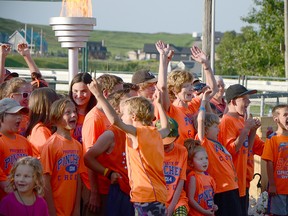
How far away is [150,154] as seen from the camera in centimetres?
725

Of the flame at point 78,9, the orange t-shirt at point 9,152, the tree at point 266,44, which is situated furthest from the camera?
the tree at point 266,44

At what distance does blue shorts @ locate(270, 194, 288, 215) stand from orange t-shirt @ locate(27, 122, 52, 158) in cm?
359

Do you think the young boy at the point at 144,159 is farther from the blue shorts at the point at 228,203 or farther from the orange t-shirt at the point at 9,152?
the blue shorts at the point at 228,203

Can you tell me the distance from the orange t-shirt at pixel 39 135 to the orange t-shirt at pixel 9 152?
12.4 inches

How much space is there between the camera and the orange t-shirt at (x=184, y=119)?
868 centimetres

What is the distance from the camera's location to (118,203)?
7711 mm

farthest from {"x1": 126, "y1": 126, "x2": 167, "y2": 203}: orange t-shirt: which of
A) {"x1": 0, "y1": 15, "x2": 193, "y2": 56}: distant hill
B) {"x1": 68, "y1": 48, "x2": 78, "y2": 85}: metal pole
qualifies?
{"x1": 0, "y1": 15, "x2": 193, "y2": 56}: distant hill

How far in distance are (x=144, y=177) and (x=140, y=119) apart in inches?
19.1

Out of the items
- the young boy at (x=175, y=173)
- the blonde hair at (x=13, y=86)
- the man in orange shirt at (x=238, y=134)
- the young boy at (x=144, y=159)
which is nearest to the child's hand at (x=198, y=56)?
the man in orange shirt at (x=238, y=134)

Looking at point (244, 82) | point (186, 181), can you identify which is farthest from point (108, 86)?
point (244, 82)

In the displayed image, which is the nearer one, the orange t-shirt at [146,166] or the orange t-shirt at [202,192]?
the orange t-shirt at [146,166]

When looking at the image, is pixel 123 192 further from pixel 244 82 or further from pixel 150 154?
pixel 244 82

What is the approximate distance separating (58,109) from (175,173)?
142 centimetres

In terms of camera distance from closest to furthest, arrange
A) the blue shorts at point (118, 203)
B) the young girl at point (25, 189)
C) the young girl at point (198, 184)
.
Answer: the young girl at point (25, 189) < the blue shorts at point (118, 203) < the young girl at point (198, 184)
